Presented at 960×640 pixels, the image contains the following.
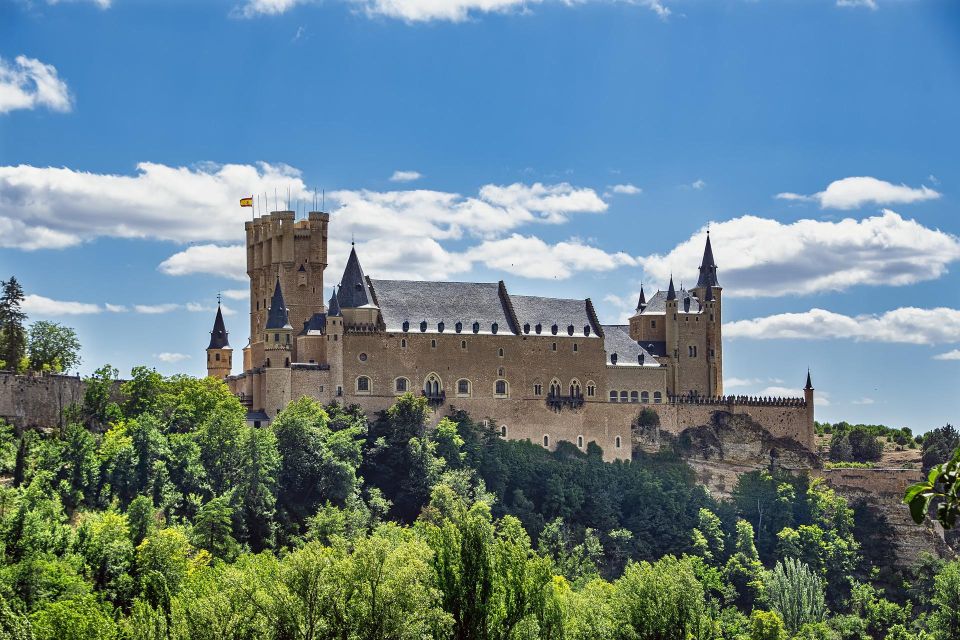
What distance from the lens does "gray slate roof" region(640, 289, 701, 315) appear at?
98938mm

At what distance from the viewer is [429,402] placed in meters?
86.8

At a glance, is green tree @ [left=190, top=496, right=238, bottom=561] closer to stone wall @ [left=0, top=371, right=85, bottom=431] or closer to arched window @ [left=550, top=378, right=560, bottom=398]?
stone wall @ [left=0, top=371, right=85, bottom=431]

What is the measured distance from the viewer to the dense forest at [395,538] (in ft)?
157

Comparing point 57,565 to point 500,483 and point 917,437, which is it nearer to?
point 500,483

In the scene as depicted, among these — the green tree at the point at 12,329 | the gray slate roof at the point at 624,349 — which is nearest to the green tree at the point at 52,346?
the green tree at the point at 12,329

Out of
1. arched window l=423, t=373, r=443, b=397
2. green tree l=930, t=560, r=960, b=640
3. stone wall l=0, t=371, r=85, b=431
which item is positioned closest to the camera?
green tree l=930, t=560, r=960, b=640

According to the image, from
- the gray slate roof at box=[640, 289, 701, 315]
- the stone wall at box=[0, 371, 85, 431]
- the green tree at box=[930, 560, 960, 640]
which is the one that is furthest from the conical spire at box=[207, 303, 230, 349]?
the green tree at box=[930, 560, 960, 640]

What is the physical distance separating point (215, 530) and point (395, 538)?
11008mm

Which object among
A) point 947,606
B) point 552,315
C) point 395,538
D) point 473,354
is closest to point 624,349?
point 552,315

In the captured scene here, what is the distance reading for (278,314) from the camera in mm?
85938

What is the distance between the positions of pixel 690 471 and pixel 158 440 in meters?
38.9

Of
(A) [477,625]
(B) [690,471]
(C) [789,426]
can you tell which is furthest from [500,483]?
(A) [477,625]

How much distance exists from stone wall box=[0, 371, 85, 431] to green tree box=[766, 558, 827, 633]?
43873 millimetres

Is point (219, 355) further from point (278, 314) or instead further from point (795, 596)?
point (795, 596)
